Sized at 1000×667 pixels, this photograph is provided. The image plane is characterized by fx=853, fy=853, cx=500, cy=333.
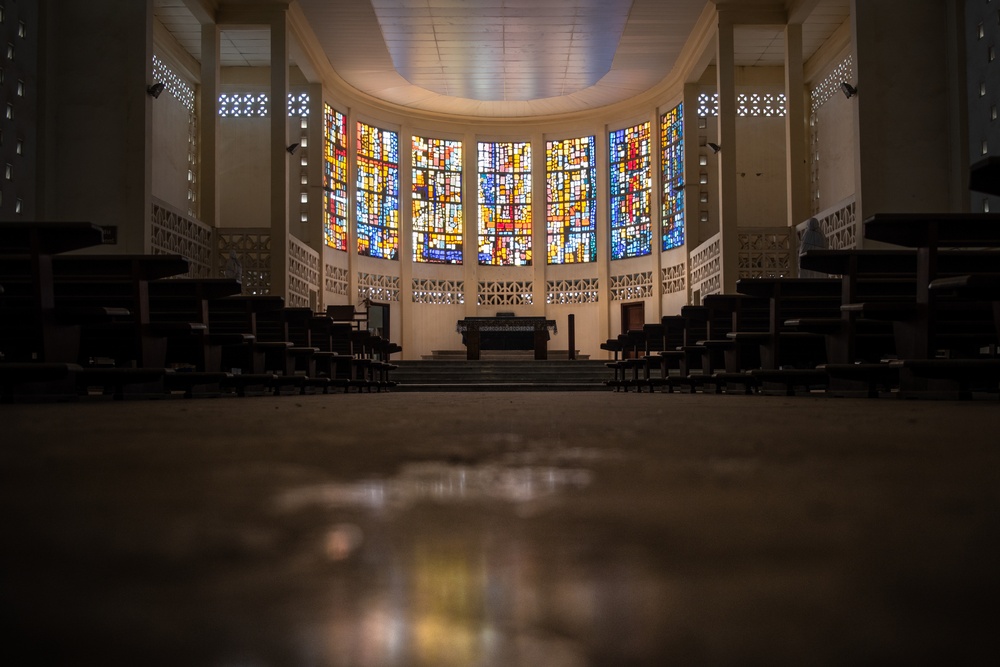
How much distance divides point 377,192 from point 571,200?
4.51 metres

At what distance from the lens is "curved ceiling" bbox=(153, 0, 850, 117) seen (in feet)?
44.2

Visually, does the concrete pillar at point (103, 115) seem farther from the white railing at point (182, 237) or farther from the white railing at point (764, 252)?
the white railing at point (764, 252)

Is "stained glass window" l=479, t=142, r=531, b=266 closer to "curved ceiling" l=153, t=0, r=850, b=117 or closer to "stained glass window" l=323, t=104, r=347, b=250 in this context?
"curved ceiling" l=153, t=0, r=850, b=117

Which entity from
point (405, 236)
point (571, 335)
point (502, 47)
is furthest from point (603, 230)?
point (502, 47)

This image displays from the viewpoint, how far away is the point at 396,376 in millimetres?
14258

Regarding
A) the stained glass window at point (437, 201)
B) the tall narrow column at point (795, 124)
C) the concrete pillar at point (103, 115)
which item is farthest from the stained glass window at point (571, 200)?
the concrete pillar at point (103, 115)

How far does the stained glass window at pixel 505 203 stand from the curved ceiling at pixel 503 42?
2.00 metres

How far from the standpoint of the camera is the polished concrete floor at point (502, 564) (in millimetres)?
368

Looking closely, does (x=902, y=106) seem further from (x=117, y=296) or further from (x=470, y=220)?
(x=470, y=220)

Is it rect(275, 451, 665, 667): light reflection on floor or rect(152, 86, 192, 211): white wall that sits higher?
rect(152, 86, 192, 211): white wall

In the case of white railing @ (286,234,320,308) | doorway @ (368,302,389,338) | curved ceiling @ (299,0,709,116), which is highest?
curved ceiling @ (299,0,709,116)

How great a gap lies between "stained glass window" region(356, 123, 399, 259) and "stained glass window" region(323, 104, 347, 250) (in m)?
0.59

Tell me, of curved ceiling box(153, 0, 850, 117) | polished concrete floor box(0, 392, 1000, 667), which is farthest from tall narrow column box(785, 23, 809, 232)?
polished concrete floor box(0, 392, 1000, 667)

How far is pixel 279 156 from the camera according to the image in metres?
13.7
